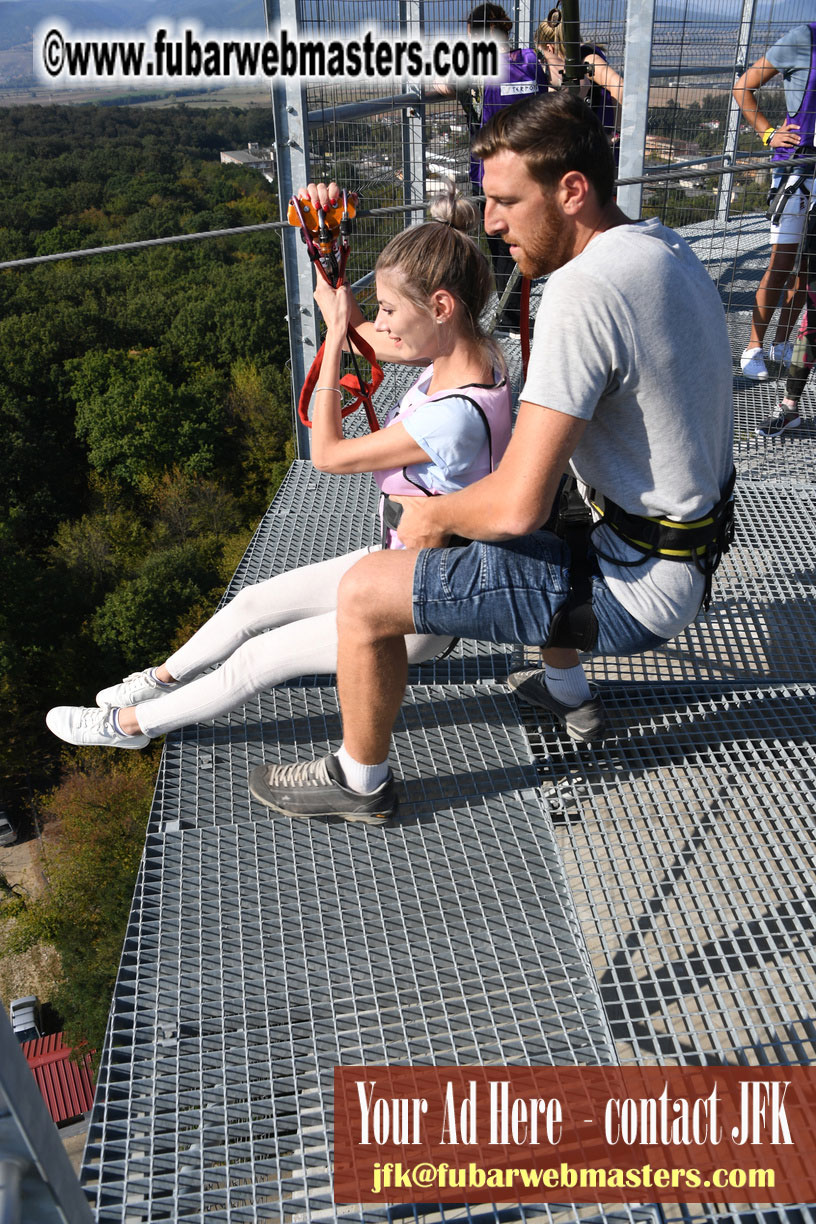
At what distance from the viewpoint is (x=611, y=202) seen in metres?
1.79

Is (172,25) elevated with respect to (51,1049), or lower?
elevated

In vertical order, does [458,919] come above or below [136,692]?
below

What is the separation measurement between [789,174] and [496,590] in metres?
3.27

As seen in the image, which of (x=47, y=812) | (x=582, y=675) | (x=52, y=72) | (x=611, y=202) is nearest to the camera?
(x=611, y=202)

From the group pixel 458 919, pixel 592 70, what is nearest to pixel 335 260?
pixel 458 919

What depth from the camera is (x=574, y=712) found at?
240cm

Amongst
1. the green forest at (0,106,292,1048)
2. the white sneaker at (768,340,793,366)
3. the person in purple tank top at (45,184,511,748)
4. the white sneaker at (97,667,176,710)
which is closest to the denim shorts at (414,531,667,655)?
the person in purple tank top at (45,184,511,748)

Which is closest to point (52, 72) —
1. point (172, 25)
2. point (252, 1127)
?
point (172, 25)

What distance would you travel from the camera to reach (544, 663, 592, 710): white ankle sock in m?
2.36

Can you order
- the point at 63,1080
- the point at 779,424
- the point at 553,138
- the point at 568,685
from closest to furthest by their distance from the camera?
the point at 553,138
the point at 568,685
the point at 779,424
the point at 63,1080

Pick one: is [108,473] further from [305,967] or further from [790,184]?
[305,967]

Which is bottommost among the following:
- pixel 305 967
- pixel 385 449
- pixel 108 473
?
pixel 108 473

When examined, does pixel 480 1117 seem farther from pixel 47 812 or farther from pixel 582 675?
pixel 47 812

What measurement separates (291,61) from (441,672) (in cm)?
220
